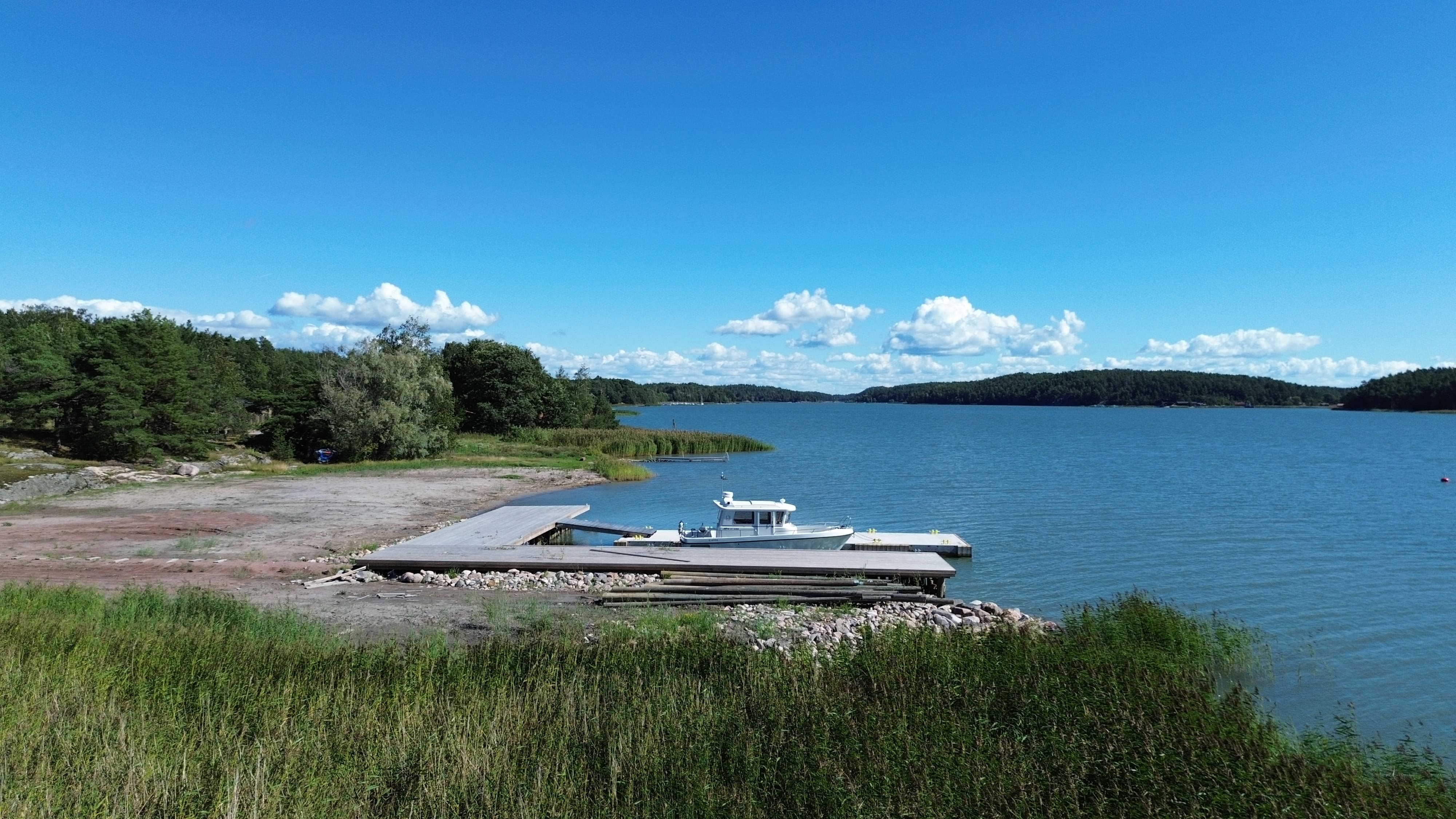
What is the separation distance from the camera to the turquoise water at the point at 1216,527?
13.6m

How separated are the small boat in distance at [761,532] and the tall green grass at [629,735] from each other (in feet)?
36.7

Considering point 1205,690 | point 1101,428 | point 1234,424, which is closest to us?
point 1205,690

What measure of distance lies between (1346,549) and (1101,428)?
96.0m

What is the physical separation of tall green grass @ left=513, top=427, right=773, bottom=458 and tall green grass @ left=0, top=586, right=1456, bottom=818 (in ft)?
150

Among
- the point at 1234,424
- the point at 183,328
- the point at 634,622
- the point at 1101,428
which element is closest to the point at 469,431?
the point at 183,328

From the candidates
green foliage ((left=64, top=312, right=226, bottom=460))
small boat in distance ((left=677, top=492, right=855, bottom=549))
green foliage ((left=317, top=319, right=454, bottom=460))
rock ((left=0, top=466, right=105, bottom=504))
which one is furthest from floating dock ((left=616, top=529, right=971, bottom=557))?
green foliage ((left=64, top=312, right=226, bottom=460))

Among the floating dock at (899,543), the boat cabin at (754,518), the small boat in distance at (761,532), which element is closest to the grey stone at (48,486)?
the floating dock at (899,543)

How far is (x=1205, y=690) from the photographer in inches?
378

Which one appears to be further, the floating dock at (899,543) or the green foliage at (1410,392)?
the green foliage at (1410,392)

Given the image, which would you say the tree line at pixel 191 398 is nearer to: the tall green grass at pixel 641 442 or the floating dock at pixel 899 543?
the tall green grass at pixel 641 442

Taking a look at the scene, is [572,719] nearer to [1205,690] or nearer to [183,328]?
[1205,690]

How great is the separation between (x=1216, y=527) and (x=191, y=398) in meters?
52.7

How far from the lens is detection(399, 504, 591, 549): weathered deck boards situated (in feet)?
68.5

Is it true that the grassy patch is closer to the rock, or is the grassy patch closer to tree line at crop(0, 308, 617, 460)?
the rock
